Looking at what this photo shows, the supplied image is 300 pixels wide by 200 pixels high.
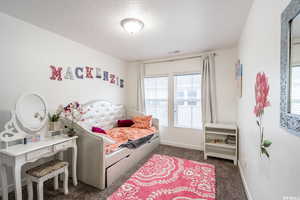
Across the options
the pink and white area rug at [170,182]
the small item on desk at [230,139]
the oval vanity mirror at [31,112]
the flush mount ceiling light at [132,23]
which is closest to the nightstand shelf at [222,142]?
the small item on desk at [230,139]

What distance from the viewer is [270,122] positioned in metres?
1.07

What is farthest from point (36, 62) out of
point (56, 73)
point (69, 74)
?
point (69, 74)

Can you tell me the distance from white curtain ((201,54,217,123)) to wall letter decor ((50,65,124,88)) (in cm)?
244

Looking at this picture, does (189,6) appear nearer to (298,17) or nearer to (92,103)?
(298,17)

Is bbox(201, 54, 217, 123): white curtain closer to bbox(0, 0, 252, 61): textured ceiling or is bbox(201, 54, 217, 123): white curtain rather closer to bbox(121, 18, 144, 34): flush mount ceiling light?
bbox(0, 0, 252, 61): textured ceiling

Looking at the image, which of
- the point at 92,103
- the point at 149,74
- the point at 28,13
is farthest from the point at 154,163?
the point at 28,13

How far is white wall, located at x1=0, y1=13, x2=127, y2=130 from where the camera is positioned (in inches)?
69.4

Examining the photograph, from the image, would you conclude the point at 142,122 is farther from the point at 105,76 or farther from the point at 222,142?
the point at 222,142

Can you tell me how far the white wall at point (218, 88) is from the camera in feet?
9.81

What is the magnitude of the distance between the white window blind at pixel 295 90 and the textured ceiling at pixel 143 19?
1.31m

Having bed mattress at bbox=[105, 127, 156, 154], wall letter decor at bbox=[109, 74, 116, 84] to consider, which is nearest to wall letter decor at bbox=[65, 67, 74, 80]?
wall letter decor at bbox=[109, 74, 116, 84]

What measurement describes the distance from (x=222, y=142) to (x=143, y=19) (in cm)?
294

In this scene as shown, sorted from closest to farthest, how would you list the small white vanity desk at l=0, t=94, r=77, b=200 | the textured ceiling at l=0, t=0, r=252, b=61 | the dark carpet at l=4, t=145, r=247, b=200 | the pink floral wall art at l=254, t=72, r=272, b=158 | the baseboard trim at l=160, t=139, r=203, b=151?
the pink floral wall art at l=254, t=72, r=272, b=158 < the small white vanity desk at l=0, t=94, r=77, b=200 < the textured ceiling at l=0, t=0, r=252, b=61 < the dark carpet at l=4, t=145, r=247, b=200 < the baseboard trim at l=160, t=139, r=203, b=151

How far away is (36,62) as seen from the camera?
2059mm
